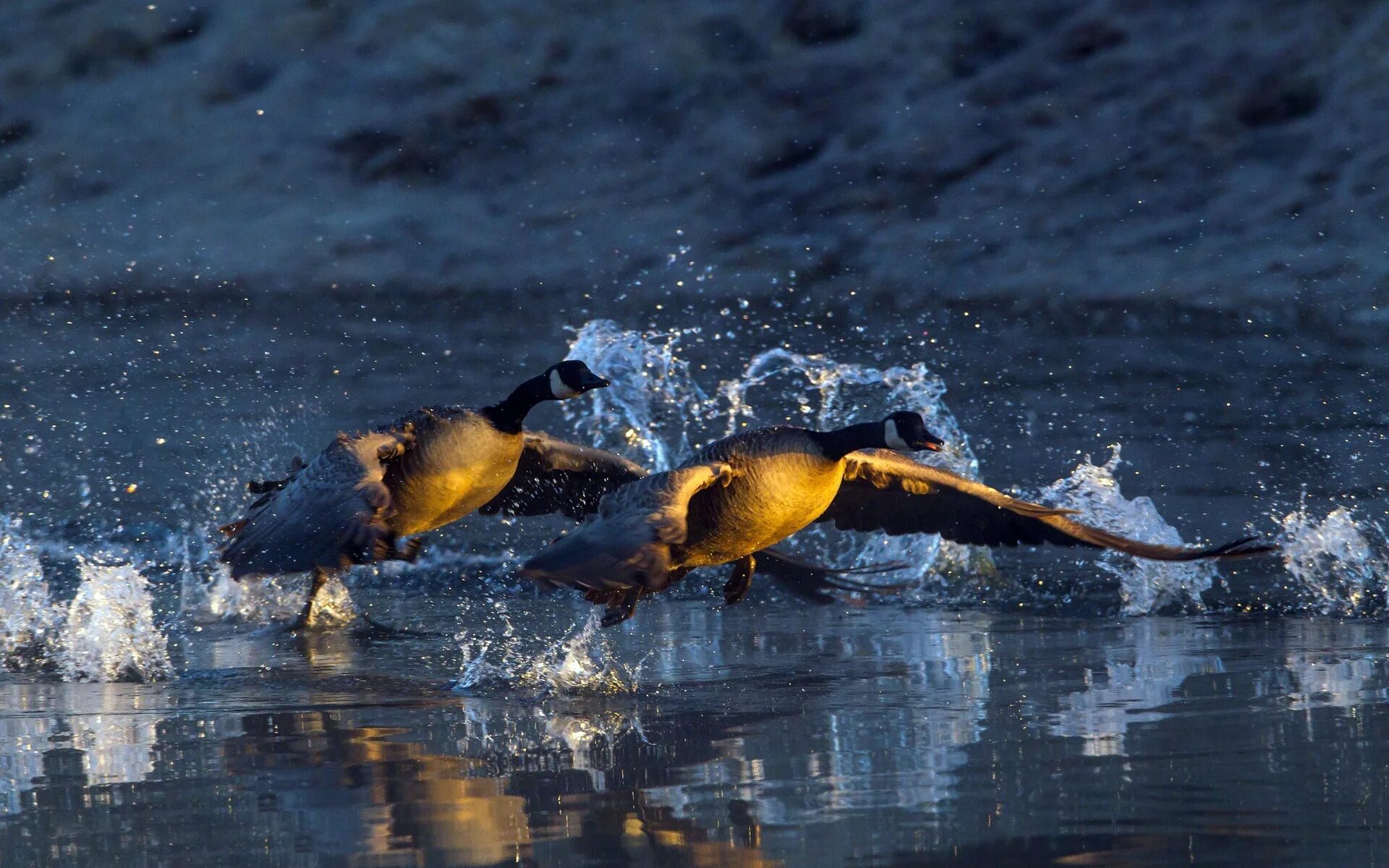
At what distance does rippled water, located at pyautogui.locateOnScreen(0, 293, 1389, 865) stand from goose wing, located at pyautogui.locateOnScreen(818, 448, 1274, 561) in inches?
20.1

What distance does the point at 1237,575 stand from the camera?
9.31 m

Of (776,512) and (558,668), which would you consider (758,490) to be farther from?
(558,668)

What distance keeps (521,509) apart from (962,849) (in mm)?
5160

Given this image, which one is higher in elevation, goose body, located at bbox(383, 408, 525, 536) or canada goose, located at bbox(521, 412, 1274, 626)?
goose body, located at bbox(383, 408, 525, 536)

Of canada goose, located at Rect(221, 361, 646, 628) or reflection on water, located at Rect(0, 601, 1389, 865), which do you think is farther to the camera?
canada goose, located at Rect(221, 361, 646, 628)

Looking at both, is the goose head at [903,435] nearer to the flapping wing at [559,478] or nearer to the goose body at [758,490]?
the goose body at [758,490]

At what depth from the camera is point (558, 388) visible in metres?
7.56

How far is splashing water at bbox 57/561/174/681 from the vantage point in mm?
6609

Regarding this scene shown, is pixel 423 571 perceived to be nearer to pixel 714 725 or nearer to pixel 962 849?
pixel 714 725

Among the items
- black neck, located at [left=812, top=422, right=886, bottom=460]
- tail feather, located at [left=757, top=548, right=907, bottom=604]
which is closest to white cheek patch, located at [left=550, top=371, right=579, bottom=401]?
tail feather, located at [left=757, top=548, right=907, bottom=604]

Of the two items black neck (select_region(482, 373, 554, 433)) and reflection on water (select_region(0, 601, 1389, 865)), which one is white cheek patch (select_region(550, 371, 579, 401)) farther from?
reflection on water (select_region(0, 601, 1389, 865))

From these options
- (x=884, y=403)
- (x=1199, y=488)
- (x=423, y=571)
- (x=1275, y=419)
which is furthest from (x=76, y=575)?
(x=1275, y=419)

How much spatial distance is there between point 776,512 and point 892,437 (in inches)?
22.5

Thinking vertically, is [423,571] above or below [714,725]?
above
